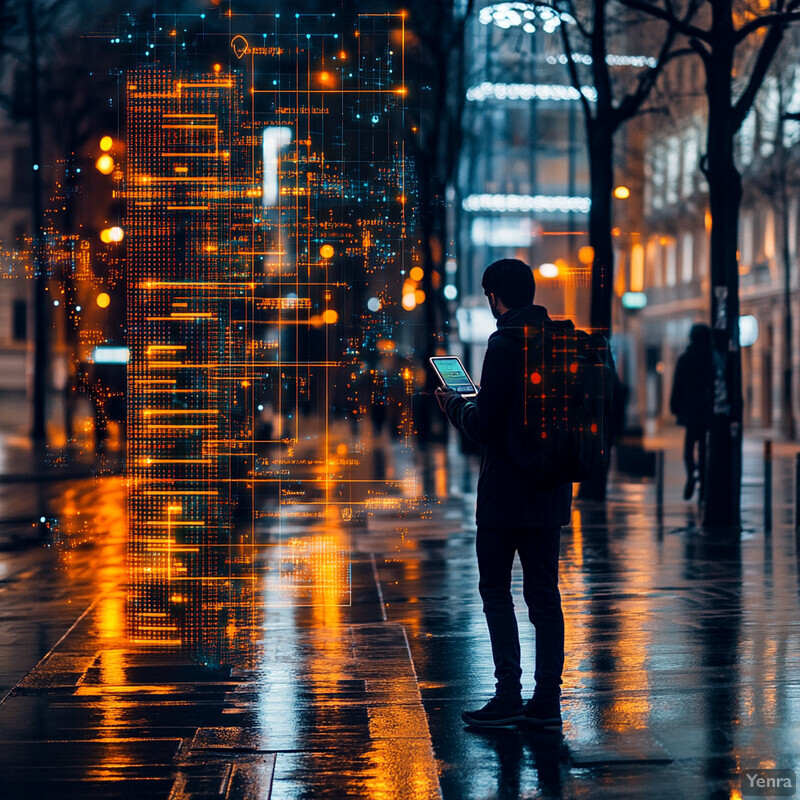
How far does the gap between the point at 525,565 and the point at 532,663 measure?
6.36 feet

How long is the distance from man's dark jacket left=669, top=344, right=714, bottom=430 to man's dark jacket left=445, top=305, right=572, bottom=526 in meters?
14.4

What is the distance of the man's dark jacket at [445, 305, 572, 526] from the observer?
7.48 meters

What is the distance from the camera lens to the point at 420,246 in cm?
4581

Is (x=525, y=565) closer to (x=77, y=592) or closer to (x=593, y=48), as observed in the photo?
(x=77, y=592)

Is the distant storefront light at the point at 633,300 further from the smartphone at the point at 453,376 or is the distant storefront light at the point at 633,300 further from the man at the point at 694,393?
the smartphone at the point at 453,376

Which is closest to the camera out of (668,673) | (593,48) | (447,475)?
(668,673)

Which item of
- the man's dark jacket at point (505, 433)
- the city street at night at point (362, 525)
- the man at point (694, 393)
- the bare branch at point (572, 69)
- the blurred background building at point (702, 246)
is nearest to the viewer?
the city street at night at point (362, 525)

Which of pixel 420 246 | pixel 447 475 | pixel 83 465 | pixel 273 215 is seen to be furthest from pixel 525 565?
pixel 420 246

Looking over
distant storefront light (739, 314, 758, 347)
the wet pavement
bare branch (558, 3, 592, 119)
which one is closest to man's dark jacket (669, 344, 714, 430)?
bare branch (558, 3, 592, 119)

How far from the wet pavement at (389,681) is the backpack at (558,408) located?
1.18 metres

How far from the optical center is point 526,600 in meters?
7.69

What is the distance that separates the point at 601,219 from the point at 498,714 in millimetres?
16504

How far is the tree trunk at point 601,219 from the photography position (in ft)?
75.7

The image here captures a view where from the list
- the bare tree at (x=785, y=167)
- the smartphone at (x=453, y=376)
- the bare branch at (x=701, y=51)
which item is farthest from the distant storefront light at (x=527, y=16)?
the bare tree at (x=785, y=167)
